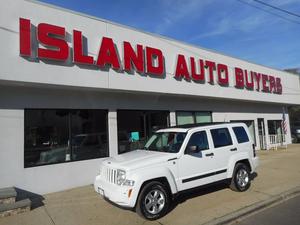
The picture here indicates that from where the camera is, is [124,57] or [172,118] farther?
[172,118]

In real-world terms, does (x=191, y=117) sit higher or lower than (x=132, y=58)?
lower

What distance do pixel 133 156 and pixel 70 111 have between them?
430 centimetres

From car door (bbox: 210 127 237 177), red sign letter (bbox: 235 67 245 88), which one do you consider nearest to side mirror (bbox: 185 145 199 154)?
car door (bbox: 210 127 237 177)

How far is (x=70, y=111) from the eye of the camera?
1051cm

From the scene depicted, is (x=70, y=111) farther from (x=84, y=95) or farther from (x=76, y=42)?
(x=76, y=42)

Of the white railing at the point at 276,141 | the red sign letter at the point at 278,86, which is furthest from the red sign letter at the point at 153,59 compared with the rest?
the white railing at the point at 276,141

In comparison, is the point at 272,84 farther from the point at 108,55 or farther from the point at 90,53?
the point at 90,53

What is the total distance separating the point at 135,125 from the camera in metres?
12.6

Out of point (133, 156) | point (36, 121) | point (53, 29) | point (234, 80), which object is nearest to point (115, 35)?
point (53, 29)

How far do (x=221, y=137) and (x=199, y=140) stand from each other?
0.94 meters

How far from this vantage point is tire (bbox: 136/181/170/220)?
6320 millimetres

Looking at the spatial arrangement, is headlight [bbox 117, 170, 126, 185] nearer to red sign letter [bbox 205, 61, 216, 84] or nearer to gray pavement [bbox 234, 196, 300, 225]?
gray pavement [bbox 234, 196, 300, 225]

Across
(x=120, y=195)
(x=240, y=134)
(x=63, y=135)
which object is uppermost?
(x=63, y=135)

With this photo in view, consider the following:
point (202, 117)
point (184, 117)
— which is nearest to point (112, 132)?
point (184, 117)
